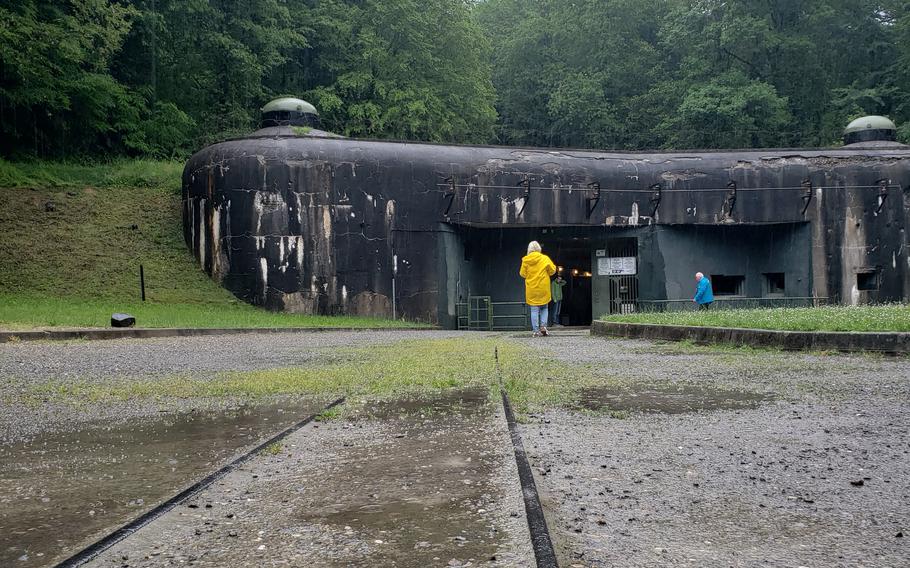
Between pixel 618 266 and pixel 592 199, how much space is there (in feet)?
7.73

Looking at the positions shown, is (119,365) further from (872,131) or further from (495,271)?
(872,131)

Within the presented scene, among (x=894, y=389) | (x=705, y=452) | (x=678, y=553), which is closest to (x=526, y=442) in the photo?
(x=705, y=452)

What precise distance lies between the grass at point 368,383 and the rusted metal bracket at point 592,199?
56.7 ft

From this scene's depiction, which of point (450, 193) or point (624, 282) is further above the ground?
point (450, 193)

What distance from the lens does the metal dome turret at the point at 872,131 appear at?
29.2 metres

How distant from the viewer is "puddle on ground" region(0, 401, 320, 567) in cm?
273

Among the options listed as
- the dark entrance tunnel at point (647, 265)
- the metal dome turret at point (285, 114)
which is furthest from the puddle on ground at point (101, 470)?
the metal dome turret at point (285, 114)

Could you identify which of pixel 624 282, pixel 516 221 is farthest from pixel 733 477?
pixel 624 282

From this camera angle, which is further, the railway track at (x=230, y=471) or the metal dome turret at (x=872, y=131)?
the metal dome turret at (x=872, y=131)

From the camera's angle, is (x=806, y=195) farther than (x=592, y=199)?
Yes

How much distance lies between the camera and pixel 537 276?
15703 mm

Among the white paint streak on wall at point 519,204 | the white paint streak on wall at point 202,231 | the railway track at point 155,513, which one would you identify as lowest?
the railway track at point 155,513

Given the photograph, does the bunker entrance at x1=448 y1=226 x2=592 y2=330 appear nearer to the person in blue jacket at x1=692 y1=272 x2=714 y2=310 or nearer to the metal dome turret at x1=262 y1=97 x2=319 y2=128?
the person in blue jacket at x1=692 y1=272 x2=714 y2=310

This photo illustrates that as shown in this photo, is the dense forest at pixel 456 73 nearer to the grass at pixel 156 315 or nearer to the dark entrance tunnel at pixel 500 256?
the grass at pixel 156 315
